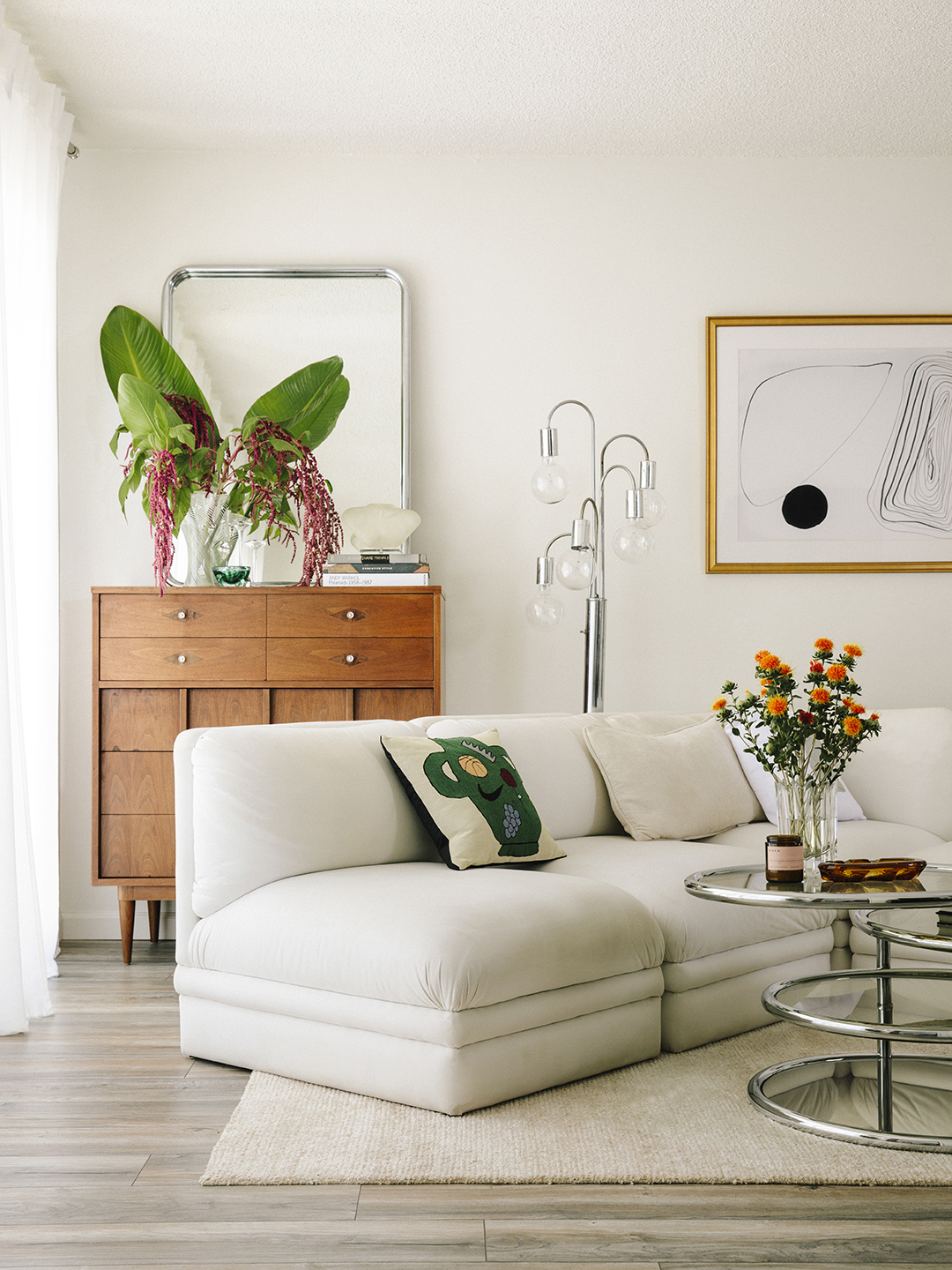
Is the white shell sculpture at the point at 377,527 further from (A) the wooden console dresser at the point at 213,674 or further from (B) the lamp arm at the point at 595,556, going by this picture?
(B) the lamp arm at the point at 595,556

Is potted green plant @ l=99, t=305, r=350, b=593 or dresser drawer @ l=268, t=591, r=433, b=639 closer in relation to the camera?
dresser drawer @ l=268, t=591, r=433, b=639

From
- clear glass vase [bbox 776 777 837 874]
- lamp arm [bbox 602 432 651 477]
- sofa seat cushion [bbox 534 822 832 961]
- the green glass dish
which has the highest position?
lamp arm [bbox 602 432 651 477]

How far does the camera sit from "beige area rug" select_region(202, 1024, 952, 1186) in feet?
6.56

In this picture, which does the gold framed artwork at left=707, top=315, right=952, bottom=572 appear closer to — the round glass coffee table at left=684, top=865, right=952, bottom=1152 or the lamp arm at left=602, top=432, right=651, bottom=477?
the lamp arm at left=602, top=432, right=651, bottom=477

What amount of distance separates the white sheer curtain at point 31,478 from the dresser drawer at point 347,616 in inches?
29.9

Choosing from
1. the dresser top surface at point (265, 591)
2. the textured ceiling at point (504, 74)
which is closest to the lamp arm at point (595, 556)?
the dresser top surface at point (265, 591)

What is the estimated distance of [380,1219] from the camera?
1.85m

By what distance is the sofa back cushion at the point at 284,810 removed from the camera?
2.70 meters

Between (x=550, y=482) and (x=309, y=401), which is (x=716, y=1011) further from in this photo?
(x=309, y=401)

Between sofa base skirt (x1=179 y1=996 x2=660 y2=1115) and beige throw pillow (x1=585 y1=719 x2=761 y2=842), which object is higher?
beige throw pillow (x1=585 y1=719 x2=761 y2=842)

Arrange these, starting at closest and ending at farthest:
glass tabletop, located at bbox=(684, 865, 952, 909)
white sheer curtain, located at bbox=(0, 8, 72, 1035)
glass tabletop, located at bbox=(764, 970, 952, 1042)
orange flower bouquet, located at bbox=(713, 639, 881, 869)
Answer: glass tabletop, located at bbox=(684, 865, 952, 909) < glass tabletop, located at bbox=(764, 970, 952, 1042) < orange flower bouquet, located at bbox=(713, 639, 881, 869) < white sheer curtain, located at bbox=(0, 8, 72, 1035)

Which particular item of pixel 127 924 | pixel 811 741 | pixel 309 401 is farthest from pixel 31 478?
pixel 811 741

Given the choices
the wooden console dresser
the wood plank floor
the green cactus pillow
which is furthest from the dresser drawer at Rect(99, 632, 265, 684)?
the wood plank floor

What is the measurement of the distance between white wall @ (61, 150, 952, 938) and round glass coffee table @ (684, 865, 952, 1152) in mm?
1820
